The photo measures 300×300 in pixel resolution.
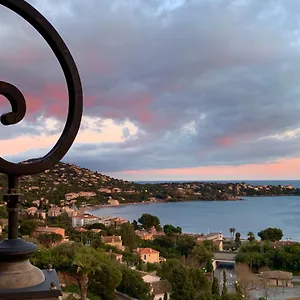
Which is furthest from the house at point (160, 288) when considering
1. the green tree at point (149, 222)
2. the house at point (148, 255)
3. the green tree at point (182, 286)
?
the green tree at point (149, 222)

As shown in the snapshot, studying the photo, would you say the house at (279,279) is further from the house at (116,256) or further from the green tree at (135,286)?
the green tree at (135,286)

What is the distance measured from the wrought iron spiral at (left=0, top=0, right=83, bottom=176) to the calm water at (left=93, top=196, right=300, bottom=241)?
42.9m

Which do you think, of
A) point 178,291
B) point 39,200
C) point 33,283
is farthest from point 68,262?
point 39,200

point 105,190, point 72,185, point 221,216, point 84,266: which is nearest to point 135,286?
point 84,266

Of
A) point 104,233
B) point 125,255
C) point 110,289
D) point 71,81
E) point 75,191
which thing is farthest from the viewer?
point 75,191

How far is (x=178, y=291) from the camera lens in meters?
13.2

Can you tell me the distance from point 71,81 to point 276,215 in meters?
64.8

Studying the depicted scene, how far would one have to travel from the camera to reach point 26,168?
4.46 ft

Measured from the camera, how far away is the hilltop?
45.6 m

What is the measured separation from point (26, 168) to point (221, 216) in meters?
62.6

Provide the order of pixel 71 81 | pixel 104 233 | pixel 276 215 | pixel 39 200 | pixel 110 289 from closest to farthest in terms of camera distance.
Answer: pixel 71 81 → pixel 110 289 → pixel 104 233 → pixel 39 200 → pixel 276 215

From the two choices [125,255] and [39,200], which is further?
[39,200]

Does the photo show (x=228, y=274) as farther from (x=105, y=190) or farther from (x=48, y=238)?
(x=105, y=190)

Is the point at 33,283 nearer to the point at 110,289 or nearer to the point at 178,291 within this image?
the point at 110,289
